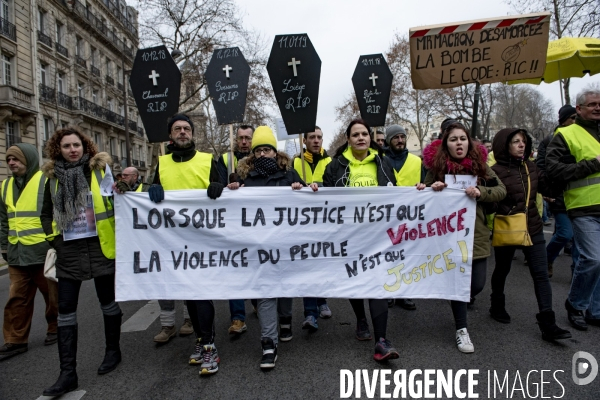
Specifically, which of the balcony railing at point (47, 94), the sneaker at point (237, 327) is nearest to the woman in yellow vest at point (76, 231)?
the sneaker at point (237, 327)

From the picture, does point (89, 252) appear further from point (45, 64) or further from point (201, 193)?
point (45, 64)

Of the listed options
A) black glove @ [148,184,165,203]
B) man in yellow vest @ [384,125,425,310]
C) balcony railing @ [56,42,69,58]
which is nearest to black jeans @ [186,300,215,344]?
black glove @ [148,184,165,203]

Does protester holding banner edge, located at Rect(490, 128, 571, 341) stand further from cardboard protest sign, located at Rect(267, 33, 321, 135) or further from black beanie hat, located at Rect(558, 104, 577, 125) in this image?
black beanie hat, located at Rect(558, 104, 577, 125)

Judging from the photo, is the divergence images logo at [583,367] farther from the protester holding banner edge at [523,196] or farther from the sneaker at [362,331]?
the sneaker at [362,331]

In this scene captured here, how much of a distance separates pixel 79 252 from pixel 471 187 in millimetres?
3226

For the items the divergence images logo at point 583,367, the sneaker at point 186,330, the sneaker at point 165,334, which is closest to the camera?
the divergence images logo at point 583,367

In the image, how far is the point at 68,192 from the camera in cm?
325

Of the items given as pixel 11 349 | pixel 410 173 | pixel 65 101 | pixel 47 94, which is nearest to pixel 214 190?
pixel 410 173

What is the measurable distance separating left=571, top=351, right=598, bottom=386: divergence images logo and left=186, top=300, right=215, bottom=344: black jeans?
2620 millimetres

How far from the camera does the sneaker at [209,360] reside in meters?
3.15

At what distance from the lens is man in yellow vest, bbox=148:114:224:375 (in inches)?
135

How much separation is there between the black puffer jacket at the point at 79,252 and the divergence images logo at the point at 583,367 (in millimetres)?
3540

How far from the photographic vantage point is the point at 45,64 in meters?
26.9

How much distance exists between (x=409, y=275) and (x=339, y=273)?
604 millimetres
